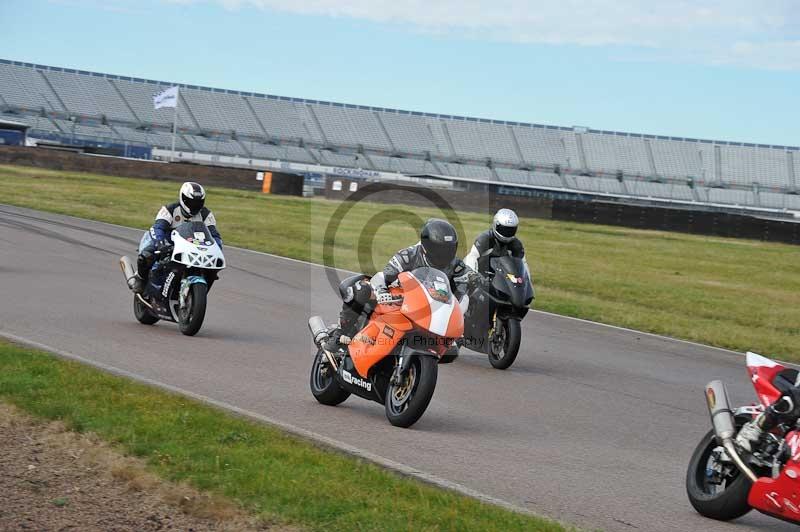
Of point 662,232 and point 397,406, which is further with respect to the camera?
point 662,232

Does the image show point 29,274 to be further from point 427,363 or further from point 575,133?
point 575,133

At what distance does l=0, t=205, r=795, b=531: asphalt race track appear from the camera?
23.3ft

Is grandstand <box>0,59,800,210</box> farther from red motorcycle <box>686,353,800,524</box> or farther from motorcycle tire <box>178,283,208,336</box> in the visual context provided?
red motorcycle <box>686,353,800,524</box>

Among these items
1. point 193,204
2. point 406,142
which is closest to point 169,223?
point 193,204

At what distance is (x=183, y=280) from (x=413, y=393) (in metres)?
5.03

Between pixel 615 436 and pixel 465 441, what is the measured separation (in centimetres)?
155

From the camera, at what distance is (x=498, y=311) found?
12.6 m

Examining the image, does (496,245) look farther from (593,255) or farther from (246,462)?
(593,255)

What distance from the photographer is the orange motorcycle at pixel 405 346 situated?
822 cm

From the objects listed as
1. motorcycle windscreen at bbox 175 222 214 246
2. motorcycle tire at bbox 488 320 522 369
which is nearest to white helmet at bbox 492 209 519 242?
motorcycle tire at bbox 488 320 522 369

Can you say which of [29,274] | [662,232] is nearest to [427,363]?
[29,274]

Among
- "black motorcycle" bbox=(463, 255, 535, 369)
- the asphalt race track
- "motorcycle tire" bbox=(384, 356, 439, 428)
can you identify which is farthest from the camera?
"black motorcycle" bbox=(463, 255, 535, 369)

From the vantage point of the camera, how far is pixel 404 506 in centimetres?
598

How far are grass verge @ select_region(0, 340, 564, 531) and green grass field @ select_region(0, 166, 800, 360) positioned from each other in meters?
11.1
